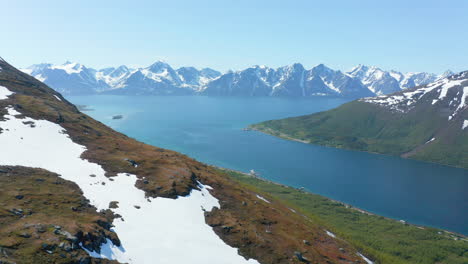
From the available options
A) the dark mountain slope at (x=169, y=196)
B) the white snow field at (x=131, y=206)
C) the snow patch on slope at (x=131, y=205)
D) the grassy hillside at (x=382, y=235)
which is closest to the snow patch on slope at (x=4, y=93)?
the dark mountain slope at (x=169, y=196)

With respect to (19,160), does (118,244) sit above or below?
below

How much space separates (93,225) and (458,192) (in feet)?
740

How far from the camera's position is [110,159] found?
7531 centimetres

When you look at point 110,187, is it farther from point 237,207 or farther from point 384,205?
point 384,205

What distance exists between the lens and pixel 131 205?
56688 millimetres

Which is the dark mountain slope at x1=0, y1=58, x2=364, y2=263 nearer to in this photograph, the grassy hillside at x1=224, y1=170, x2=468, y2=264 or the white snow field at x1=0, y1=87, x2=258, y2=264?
the white snow field at x1=0, y1=87, x2=258, y2=264

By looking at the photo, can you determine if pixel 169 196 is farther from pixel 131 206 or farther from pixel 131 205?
pixel 131 206

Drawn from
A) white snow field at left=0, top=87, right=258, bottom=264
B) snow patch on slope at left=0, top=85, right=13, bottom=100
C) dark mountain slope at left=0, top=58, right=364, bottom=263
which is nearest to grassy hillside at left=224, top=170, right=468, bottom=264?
dark mountain slope at left=0, top=58, right=364, bottom=263

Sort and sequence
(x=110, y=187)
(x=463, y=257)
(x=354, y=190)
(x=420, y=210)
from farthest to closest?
(x=354, y=190)
(x=420, y=210)
(x=463, y=257)
(x=110, y=187)

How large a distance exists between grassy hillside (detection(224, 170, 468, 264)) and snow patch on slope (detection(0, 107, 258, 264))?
59180 millimetres

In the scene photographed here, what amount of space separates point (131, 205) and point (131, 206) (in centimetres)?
35

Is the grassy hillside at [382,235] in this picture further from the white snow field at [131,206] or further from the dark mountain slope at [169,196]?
the white snow field at [131,206]

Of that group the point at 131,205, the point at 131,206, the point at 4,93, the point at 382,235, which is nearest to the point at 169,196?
the point at 131,205

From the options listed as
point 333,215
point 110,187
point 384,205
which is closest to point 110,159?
point 110,187
